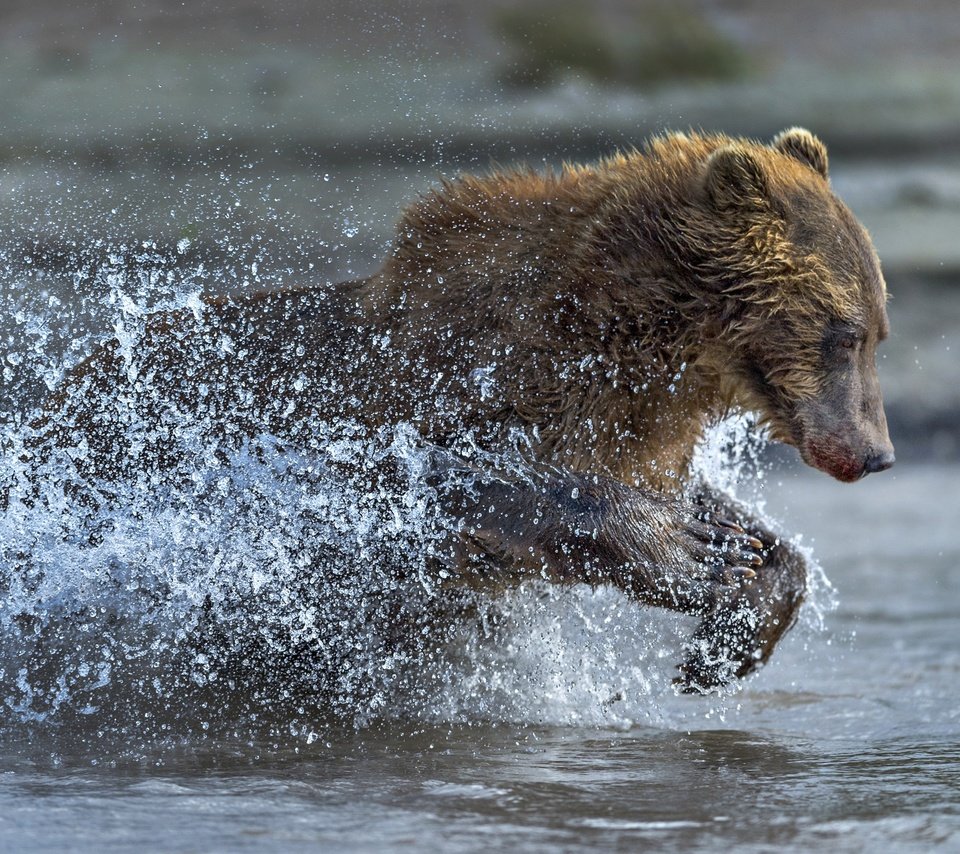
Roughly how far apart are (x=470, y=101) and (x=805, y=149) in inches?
249

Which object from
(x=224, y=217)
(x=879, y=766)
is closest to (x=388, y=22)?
(x=224, y=217)

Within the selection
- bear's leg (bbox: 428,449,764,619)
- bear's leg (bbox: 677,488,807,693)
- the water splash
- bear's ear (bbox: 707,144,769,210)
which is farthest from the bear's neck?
bear's leg (bbox: 677,488,807,693)

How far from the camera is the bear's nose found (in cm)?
490

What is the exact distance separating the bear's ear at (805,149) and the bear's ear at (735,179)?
50cm

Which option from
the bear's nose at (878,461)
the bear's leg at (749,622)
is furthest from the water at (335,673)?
the bear's nose at (878,461)

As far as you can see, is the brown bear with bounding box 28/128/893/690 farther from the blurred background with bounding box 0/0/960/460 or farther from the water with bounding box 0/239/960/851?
the blurred background with bounding box 0/0/960/460

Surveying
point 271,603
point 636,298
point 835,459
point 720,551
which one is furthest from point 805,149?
point 271,603

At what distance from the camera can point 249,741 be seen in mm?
4328

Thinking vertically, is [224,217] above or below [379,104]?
below

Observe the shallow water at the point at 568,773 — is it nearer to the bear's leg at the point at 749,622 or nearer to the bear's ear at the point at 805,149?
the bear's leg at the point at 749,622

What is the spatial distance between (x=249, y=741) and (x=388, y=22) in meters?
6.87

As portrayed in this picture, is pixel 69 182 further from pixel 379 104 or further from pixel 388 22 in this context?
pixel 379 104

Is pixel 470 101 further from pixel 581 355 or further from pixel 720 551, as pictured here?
pixel 720 551

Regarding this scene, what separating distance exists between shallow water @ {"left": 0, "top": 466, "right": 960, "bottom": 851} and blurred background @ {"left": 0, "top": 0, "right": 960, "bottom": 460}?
4.00 meters
